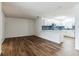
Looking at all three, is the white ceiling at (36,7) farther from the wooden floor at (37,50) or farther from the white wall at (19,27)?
the white wall at (19,27)

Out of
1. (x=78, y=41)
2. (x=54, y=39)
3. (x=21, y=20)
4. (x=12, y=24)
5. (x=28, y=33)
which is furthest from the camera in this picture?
(x=28, y=33)

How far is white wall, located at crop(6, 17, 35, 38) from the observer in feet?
24.8

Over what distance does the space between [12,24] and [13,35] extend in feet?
3.49

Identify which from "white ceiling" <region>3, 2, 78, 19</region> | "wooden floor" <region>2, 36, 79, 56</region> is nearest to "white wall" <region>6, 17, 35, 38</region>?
"white ceiling" <region>3, 2, 78, 19</region>

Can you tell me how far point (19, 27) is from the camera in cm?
834

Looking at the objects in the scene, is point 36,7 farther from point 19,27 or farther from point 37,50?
point 19,27

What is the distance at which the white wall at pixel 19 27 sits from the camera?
755cm

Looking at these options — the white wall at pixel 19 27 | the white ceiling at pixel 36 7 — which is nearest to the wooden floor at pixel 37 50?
the white ceiling at pixel 36 7

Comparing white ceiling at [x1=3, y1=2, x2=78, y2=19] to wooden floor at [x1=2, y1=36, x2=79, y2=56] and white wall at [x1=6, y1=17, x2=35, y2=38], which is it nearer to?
wooden floor at [x1=2, y1=36, x2=79, y2=56]

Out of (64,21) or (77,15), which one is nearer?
(77,15)

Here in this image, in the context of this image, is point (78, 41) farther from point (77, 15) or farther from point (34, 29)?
point (34, 29)

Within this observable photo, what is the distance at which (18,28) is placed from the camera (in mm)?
8258

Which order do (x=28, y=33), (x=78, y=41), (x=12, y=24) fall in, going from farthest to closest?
(x=28, y=33) → (x=12, y=24) → (x=78, y=41)

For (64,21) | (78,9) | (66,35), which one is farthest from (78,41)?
(64,21)
